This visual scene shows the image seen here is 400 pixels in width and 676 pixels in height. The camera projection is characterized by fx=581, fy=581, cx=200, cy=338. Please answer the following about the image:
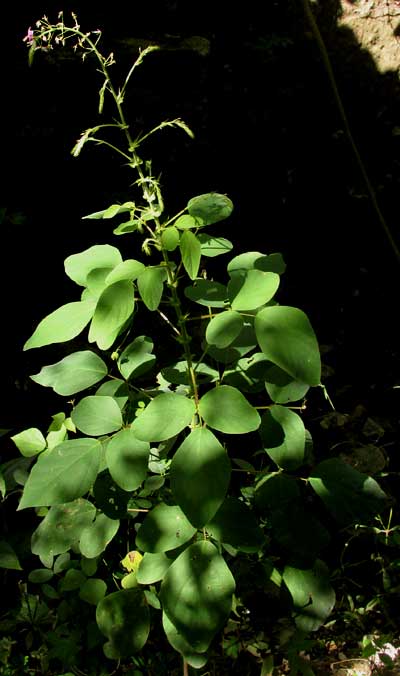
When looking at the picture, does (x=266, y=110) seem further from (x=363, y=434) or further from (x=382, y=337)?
(x=363, y=434)

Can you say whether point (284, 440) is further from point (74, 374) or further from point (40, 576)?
point (40, 576)

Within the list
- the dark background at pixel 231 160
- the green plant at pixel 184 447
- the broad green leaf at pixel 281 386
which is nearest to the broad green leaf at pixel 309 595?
the green plant at pixel 184 447

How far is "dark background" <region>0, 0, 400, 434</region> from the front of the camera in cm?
235

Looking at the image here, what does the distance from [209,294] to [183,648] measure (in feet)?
2.45

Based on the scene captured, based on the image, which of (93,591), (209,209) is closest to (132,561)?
(93,591)

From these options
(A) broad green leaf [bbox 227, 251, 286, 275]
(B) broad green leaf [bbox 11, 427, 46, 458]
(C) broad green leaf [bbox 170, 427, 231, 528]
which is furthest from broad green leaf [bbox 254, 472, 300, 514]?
(B) broad green leaf [bbox 11, 427, 46, 458]

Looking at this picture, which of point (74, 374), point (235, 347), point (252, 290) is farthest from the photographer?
point (74, 374)

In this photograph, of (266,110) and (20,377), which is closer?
(20,377)

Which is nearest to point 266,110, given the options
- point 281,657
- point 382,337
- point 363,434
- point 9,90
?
point 382,337

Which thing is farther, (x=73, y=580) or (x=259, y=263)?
(x=73, y=580)

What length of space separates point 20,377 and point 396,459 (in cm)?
171

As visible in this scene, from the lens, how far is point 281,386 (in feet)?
4.32

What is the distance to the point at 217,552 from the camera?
3.96 feet

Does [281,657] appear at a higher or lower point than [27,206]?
lower
